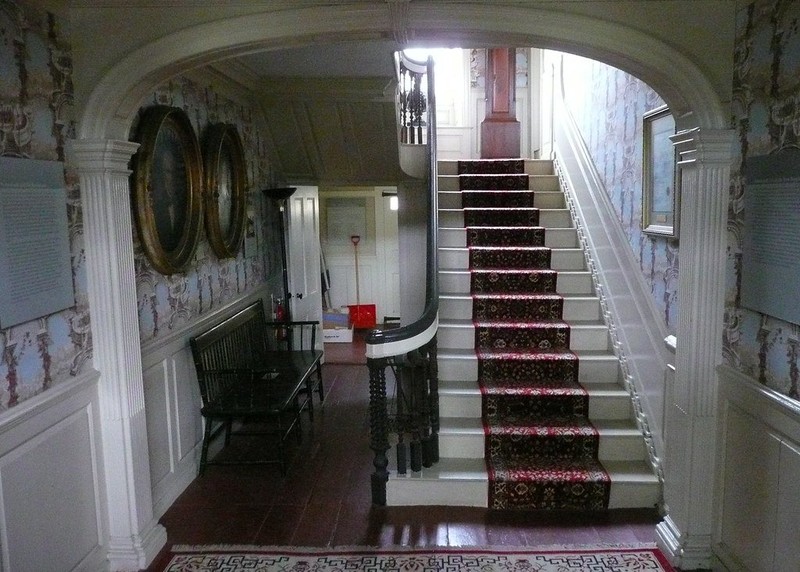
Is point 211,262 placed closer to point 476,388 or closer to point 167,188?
point 167,188

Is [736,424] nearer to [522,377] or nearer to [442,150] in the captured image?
[522,377]

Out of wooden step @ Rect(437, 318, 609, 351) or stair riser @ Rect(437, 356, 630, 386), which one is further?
wooden step @ Rect(437, 318, 609, 351)

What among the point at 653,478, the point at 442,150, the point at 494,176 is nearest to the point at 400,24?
the point at 653,478

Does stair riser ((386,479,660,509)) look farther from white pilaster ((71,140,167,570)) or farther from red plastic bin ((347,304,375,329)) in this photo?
red plastic bin ((347,304,375,329))

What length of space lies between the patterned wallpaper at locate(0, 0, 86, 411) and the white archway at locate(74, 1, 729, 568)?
2.5 inches

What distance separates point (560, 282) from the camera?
439 centimetres

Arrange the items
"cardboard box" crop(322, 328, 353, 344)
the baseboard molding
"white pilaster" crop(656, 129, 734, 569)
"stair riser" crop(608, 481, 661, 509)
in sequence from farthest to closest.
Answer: "cardboard box" crop(322, 328, 353, 344) → "stair riser" crop(608, 481, 661, 509) → the baseboard molding → "white pilaster" crop(656, 129, 734, 569)

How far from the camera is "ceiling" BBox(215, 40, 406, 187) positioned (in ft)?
12.7

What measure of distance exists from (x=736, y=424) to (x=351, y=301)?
6632mm

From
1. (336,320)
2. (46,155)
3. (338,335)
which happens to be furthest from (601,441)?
(336,320)

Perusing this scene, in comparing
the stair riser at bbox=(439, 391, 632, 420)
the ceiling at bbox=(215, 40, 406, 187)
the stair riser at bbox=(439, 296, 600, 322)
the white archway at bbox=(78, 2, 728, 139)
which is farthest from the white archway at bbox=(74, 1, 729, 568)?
the stair riser at bbox=(439, 296, 600, 322)

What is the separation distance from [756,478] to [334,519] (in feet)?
6.30

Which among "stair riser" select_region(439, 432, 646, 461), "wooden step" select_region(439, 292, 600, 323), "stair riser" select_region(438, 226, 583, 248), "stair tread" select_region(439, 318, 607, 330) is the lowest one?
"stair riser" select_region(439, 432, 646, 461)

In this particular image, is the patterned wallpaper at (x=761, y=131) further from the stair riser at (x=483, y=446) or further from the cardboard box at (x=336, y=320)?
the cardboard box at (x=336, y=320)
